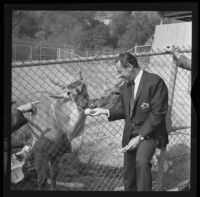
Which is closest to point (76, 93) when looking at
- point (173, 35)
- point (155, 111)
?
point (155, 111)

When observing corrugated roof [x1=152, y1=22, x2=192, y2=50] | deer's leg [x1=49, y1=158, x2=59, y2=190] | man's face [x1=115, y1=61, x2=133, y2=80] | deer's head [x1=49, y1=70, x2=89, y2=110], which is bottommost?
deer's leg [x1=49, y1=158, x2=59, y2=190]

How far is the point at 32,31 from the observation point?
5242 millimetres

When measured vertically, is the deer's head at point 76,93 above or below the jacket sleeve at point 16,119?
above

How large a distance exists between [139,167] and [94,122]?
0.67 meters

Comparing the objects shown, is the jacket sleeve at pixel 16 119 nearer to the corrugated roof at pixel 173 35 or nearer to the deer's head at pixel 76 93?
the deer's head at pixel 76 93

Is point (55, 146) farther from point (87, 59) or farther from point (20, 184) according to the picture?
point (87, 59)

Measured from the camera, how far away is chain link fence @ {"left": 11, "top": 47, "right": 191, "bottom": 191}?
5180 mm

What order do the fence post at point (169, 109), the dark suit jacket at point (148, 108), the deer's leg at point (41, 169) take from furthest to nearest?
the fence post at point (169, 109), the deer's leg at point (41, 169), the dark suit jacket at point (148, 108)

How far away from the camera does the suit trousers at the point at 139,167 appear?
512 centimetres

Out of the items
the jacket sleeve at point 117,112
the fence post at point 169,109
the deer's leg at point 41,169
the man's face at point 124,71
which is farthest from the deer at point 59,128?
the fence post at point 169,109

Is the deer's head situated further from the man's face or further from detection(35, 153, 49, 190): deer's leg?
detection(35, 153, 49, 190): deer's leg

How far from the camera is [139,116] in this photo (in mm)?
5137

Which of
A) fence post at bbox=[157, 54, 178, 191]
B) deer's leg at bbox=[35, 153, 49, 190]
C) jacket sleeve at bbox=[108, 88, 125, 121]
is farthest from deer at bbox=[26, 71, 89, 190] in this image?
fence post at bbox=[157, 54, 178, 191]

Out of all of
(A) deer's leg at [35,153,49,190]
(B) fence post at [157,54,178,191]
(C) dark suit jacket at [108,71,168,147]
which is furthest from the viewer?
(B) fence post at [157,54,178,191]
